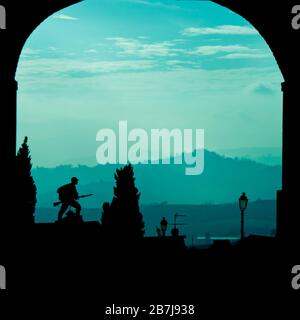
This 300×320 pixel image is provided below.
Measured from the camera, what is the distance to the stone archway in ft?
40.1

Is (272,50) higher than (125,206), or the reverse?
(272,50)

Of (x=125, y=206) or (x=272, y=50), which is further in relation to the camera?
(x=125, y=206)

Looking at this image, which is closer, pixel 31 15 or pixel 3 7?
pixel 3 7

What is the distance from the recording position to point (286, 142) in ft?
42.9

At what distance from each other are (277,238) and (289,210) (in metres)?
0.53

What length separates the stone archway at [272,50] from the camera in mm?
12211

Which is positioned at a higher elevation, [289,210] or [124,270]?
[289,210]

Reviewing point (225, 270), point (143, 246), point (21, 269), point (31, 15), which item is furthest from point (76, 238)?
point (31, 15)

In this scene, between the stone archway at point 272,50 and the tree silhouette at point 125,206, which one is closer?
the stone archway at point 272,50

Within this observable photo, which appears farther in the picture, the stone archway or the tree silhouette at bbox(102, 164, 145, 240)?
the tree silhouette at bbox(102, 164, 145, 240)

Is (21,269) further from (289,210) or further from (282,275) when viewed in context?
(289,210)

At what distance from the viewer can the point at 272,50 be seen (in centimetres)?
1334
